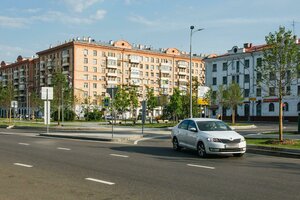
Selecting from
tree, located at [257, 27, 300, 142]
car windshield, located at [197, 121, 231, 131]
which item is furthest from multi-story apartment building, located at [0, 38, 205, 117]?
car windshield, located at [197, 121, 231, 131]

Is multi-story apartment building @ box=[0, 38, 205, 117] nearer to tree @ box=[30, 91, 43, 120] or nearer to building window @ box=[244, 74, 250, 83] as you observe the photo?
tree @ box=[30, 91, 43, 120]

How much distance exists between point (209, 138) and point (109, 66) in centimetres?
9783

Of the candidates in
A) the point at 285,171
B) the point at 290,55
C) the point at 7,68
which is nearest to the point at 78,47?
Result: the point at 7,68

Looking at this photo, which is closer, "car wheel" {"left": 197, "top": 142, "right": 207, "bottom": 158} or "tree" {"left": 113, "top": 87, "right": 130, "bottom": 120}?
"car wheel" {"left": 197, "top": 142, "right": 207, "bottom": 158}

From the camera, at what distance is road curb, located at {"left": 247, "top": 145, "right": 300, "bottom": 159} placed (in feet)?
51.5

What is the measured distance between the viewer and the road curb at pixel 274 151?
15.7 m

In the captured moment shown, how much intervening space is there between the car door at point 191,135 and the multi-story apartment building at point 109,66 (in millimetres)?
82216

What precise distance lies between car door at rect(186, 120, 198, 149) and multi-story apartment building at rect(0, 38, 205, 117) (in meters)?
82.2

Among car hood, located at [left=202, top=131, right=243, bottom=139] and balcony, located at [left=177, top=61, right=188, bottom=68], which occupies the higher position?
balcony, located at [left=177, top=61, right=188, bottom=68]

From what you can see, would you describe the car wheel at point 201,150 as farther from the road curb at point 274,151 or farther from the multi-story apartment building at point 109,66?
the multi-story apartment building at point 109,66

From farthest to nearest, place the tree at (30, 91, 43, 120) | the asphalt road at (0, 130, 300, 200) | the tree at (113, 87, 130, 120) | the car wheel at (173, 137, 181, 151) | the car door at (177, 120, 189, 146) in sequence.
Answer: the tree at (30, 91, 43, 120) < the tree at (113, 87, 130, 120) < the car wheel at (173, 137, 181, 151) < the car door at (177, 120, 189, 146) < the asphalt road at (0, 130, 300, 200)

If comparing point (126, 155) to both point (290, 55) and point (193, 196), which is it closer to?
point (193, 196)

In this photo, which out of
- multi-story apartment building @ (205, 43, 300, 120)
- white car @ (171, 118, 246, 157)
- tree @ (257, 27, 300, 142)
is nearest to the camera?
white car @ (171, 118, 246, 157)

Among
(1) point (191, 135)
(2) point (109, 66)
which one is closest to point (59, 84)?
(1) point (191, 135)
